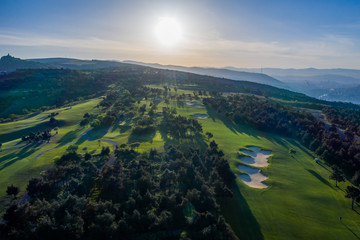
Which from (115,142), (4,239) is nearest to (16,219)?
(4,239)

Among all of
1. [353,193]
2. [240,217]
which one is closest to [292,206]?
[240,217]

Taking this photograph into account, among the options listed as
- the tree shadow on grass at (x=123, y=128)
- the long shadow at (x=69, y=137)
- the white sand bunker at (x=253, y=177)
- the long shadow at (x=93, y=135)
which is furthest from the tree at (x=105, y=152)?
the white sand bunker at (x=253, y=177)

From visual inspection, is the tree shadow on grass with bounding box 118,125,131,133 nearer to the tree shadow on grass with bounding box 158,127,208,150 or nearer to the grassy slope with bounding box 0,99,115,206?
the grassy slope with bounding box 0,99,115,206

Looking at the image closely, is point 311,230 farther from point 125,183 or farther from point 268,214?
point 125,183

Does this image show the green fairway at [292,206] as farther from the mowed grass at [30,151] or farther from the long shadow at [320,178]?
the mowed grass at [30,151]

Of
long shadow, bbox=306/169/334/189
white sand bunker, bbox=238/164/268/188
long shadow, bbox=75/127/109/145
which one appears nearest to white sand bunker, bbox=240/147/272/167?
white sand bunker, bbox=238/164/268/188

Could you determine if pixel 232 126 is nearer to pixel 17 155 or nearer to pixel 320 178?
pixel 320 178

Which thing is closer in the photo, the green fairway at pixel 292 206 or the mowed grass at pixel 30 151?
the green fairway at pixel 292 206
